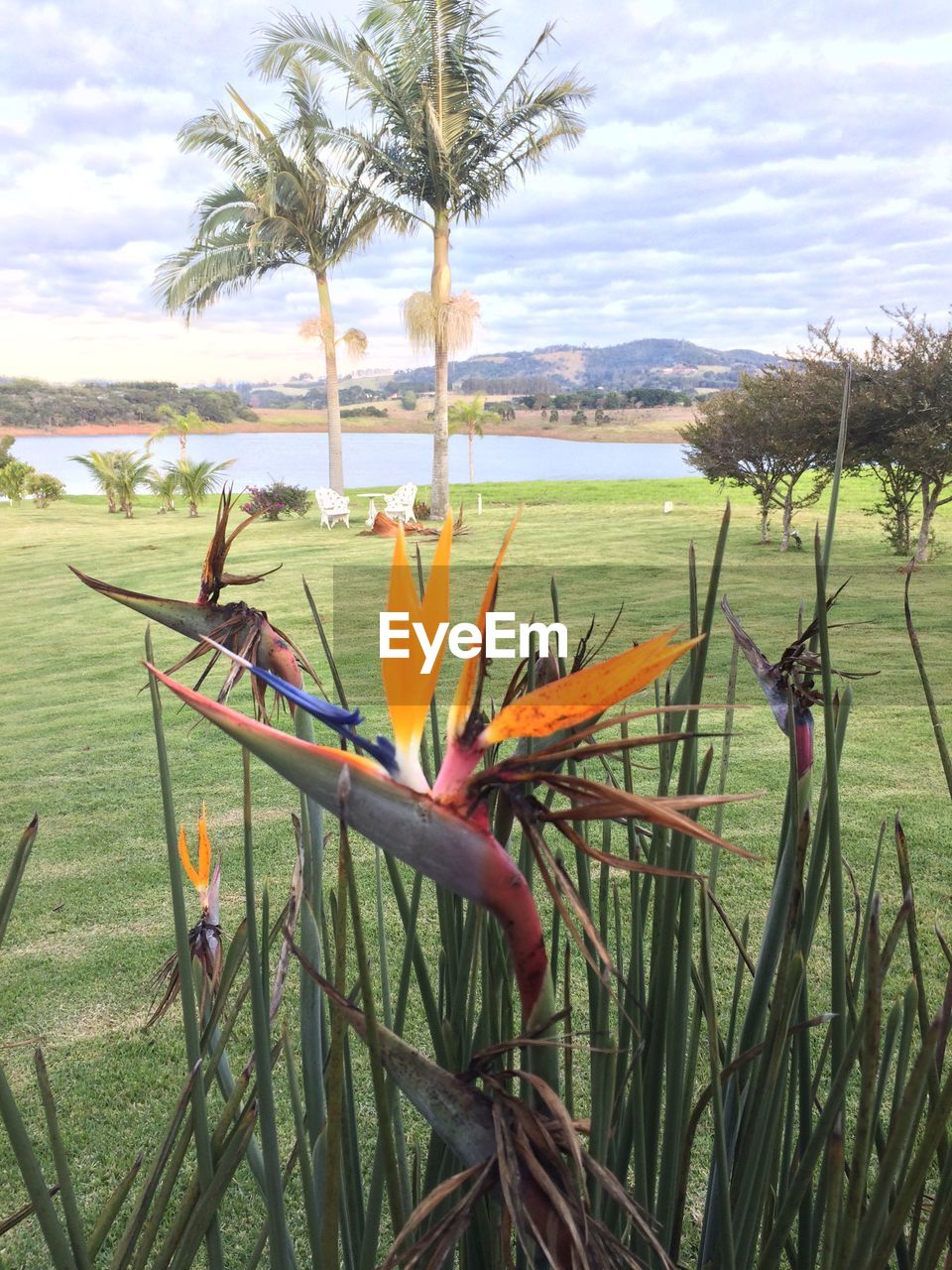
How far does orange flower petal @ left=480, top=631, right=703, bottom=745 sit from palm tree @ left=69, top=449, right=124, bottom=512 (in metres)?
13.2

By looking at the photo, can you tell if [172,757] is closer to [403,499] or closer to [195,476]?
[403,499]

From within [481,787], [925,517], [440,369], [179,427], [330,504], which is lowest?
[330,504]

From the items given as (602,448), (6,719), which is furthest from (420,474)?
(6,719)

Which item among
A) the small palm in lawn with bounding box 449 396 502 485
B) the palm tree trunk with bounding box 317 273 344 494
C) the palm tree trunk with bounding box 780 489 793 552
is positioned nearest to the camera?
the palm tree trunk with bounding box 780 489 793 552

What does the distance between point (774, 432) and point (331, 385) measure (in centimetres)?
616

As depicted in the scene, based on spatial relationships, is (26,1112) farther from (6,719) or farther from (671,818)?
(6,719)

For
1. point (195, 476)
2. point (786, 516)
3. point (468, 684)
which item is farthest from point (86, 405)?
point (468, 684)

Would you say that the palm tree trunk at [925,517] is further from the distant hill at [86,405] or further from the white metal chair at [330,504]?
the distant hill at [86,405]

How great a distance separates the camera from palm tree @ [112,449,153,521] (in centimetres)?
1235

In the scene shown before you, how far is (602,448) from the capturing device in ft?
92.4

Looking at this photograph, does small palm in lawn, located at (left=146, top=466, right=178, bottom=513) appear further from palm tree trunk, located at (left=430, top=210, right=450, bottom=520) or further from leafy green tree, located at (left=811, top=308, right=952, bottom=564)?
leafy green tree, located at (left=811, top=308, right=952, bottom=564)

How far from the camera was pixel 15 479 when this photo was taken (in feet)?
43.8

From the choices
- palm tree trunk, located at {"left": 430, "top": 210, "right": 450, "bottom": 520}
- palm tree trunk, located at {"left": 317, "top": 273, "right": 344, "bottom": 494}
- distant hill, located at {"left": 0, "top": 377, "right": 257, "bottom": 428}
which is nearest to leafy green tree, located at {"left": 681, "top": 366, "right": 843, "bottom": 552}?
palm tree trunk, located at {"left": 430, "top": 210, "right": 450, "bottom": 520}

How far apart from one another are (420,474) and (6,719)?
20.1 m
